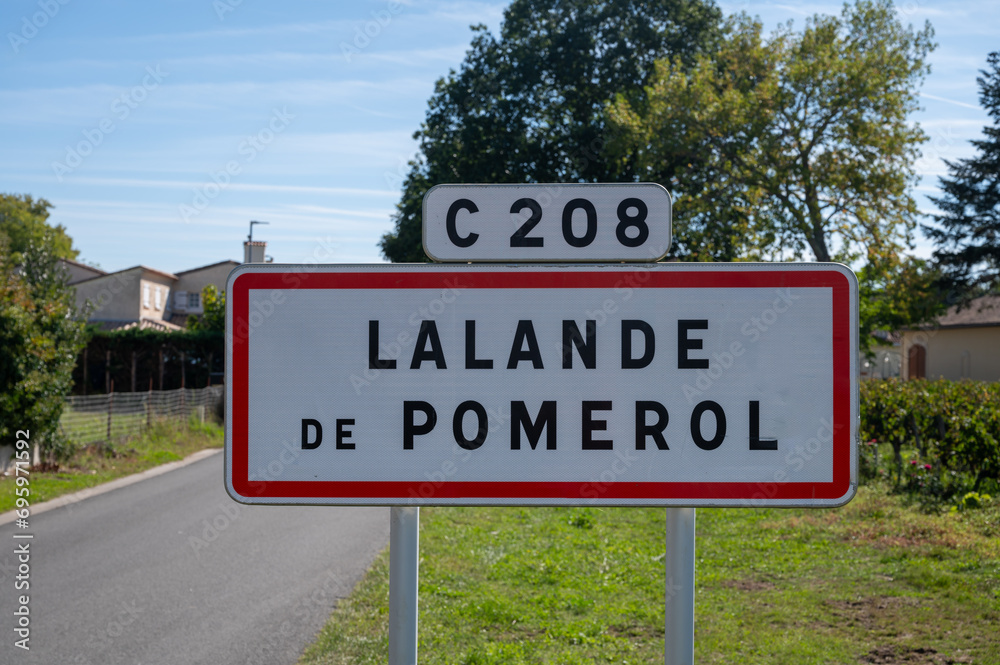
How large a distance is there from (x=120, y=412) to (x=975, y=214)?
130 feet

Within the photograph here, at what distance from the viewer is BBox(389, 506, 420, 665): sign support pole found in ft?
5.97

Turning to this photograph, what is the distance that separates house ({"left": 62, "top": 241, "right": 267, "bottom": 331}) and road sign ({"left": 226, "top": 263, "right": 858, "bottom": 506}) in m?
49.8

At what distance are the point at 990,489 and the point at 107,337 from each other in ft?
109

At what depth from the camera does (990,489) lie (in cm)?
1054

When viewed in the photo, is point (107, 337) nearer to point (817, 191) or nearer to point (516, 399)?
point (817, 191)

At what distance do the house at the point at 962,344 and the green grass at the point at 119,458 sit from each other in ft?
111

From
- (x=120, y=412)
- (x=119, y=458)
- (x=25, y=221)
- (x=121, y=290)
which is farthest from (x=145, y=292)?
(x=119, y=458)

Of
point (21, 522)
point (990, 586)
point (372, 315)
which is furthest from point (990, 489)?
point (21, 522)

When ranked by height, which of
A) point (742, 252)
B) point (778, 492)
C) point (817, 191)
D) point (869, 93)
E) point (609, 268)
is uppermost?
point (869, 93)

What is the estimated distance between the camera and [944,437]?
36.8 feet

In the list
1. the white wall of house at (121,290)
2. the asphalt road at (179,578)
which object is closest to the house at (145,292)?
the white wall of house at (121,290)

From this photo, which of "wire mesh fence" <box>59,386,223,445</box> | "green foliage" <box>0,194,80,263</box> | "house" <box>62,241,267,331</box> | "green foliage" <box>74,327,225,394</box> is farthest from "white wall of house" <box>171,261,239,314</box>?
"wire mesh fence" <box>59,386,223,445</box>

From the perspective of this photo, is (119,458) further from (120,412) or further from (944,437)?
(944,437)

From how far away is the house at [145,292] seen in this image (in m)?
53.2
